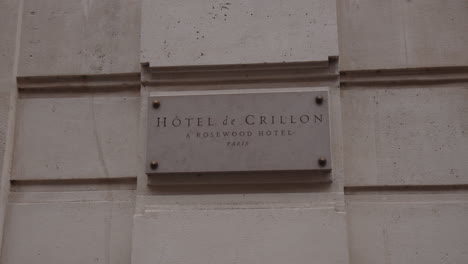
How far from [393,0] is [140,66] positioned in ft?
5.57

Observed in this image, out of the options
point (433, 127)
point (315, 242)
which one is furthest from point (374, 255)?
point (433, 127)

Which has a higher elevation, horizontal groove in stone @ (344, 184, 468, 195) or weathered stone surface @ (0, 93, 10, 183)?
weathered stone surface @ (0, 93, 10, 183)

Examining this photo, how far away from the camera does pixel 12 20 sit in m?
4.16

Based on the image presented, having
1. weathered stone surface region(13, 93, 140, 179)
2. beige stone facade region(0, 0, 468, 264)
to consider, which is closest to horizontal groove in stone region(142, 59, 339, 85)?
beige stone facade region(0, 0, 468, 264)

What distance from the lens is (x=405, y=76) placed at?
3.88 m

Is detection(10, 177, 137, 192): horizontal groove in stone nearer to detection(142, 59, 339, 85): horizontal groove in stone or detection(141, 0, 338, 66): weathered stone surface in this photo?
detection(142, 59, 339, 85): horizontal groove in stone

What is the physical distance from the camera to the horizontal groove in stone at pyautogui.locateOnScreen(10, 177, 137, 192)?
12.5 feet

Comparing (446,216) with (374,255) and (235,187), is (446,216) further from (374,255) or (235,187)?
(235,187)

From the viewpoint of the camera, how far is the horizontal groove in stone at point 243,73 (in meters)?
3.83

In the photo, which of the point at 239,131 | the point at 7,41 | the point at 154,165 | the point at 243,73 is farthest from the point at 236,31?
the point at 7,41

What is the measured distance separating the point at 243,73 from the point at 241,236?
102 cm

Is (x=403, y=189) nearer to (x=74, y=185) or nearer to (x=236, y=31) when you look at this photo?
(x=236, y=31)

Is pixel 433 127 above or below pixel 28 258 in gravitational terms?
above

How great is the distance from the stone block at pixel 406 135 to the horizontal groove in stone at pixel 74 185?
1.35m
